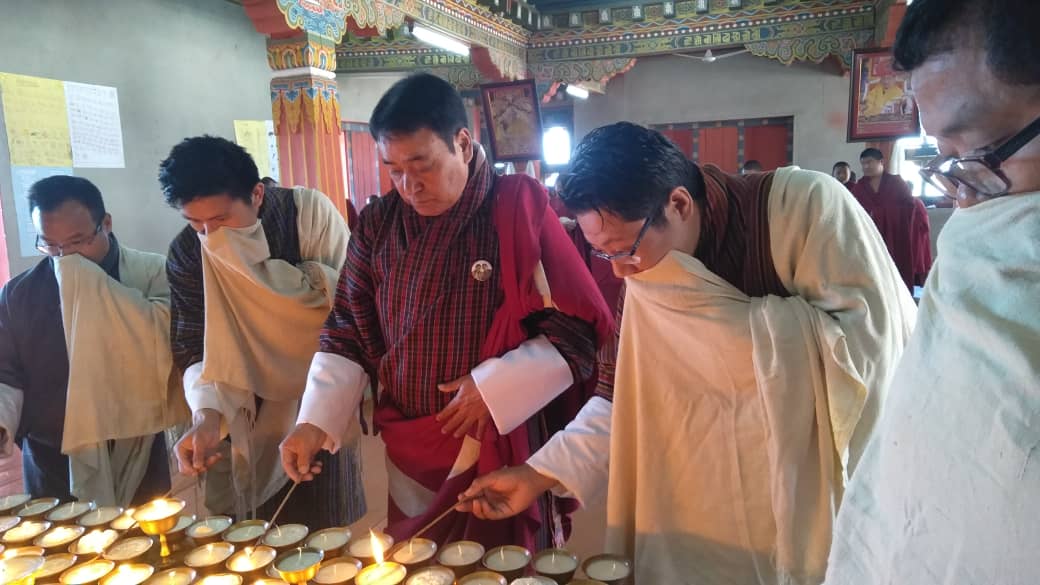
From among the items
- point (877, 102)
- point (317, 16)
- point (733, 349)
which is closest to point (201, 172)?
point (733, 349)

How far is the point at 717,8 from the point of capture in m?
7.08

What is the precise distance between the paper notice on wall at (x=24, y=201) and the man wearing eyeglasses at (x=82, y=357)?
2.18m

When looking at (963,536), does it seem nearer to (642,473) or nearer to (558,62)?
(642,473)

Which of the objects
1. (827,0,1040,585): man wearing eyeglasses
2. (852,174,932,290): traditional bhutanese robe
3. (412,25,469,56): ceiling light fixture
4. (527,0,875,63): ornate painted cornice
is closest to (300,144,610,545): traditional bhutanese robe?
(827,0,1040,585): man wearing eyeglasses

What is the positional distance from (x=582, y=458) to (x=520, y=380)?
0.20 meters

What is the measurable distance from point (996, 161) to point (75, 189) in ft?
6.29

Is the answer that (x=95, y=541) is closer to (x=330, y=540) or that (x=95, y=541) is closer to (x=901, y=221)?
(x=330, y=540)

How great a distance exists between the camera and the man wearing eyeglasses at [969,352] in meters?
0.46

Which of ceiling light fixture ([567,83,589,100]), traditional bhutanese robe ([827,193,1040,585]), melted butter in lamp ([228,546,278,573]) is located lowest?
melted butter in lamp ([228,546,278,573])

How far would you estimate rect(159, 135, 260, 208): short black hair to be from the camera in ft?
4.97

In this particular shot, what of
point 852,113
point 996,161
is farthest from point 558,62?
point 996,161

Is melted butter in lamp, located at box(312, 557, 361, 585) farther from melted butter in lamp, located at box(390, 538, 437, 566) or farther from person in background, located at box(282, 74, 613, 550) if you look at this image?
person in background, located at box(282, 74, 613, 550)

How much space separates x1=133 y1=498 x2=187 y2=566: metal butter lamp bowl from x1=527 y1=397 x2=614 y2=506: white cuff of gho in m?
0.65

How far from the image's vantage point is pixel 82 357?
1709mm
